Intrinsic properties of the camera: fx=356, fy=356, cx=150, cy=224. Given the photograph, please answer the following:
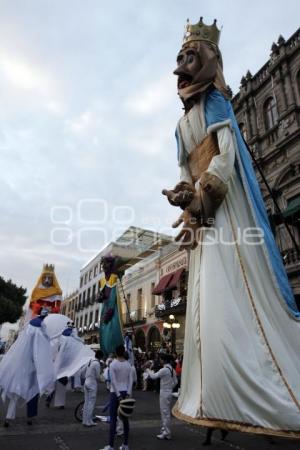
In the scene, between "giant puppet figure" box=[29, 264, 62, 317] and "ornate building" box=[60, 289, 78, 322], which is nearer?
"giant puppet figure" box=[29, 264, 62, 317]

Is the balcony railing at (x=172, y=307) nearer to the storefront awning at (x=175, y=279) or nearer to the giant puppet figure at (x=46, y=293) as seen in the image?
the storefront awning at (x=175, y=279)

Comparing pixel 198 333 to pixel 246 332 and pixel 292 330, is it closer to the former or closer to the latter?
pixel 246 332

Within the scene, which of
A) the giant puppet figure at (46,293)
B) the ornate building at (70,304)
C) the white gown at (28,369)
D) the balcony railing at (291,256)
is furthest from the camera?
the ornate building at (70,304)

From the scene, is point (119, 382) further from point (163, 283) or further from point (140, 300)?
point (140, 300)

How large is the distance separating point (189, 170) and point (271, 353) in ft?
7.84

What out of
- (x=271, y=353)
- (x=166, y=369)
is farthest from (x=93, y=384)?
(x=271, y=353)

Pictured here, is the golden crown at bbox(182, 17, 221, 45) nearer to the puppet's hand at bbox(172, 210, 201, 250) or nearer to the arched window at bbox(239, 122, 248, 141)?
Result: the puppet's hand at bbox(172, 210, 201, 250)

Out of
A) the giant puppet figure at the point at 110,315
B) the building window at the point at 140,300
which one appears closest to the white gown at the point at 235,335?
the giant puppet figure at the point at 110,315

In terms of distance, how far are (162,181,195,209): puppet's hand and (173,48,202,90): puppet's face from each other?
1.45 metres

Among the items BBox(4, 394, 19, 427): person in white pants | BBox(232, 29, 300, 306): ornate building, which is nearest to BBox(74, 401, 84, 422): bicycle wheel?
BBox(4, 394, 19, 427): person in white pants

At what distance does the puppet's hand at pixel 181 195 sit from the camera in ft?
12.3

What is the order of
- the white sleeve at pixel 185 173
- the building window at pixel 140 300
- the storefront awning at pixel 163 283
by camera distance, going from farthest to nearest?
1. the building window at pixel 140 300
2. the storefront awning at pixel 163 283
3. the white sleeve at pixel 185 173

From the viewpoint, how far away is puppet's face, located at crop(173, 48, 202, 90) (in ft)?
14.3

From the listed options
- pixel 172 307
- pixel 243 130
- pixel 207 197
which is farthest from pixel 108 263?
pixel 243 130
